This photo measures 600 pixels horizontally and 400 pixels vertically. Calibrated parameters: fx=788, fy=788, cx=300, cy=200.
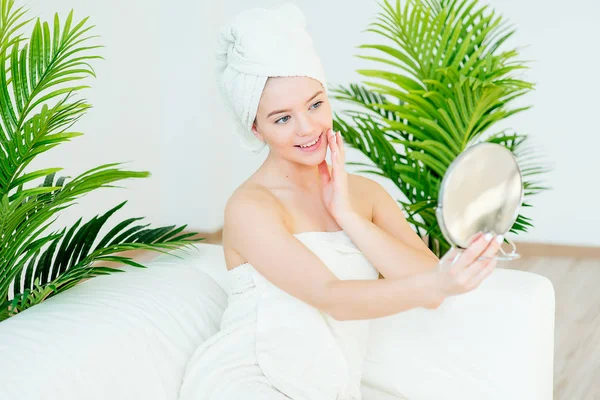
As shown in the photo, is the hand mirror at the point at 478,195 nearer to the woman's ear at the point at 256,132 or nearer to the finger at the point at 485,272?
the finger at the point at 485,272

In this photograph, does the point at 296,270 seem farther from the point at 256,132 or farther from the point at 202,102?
the point at 202,102

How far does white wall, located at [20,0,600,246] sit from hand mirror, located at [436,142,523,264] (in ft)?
11.1

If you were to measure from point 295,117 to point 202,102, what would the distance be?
3786 millimetres

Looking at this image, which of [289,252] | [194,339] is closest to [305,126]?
[289,252]

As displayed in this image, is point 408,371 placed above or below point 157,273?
below

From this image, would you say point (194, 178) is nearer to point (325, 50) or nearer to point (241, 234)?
point (325, 50)

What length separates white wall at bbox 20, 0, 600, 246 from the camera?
4.84 metres

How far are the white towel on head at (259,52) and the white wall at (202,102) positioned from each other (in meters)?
2.60

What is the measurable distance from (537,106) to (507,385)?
11.5ft

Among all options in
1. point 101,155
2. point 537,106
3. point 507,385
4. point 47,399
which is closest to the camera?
point 47,399

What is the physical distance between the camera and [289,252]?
1.85 m

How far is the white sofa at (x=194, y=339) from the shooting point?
1.71 m

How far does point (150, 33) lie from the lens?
17.3 ft

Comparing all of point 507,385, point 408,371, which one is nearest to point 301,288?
point 408,371
